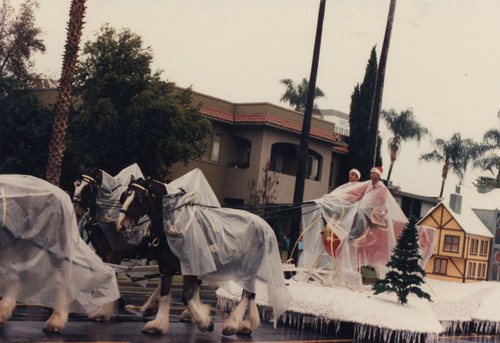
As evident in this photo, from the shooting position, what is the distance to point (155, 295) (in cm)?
1130

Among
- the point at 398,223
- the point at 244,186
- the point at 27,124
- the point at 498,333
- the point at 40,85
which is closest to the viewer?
the point at 398,223

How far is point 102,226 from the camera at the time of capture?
11156 mm

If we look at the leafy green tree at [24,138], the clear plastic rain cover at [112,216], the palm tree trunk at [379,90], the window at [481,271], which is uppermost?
the palm tree trunk at [379,90]

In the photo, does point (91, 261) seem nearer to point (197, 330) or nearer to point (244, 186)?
point (197, 330)

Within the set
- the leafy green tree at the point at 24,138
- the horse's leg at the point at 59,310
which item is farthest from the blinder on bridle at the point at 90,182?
the leafy green tree at the point at 24,138

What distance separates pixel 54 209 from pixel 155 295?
3.03 meters

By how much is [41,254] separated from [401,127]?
60081 millimetres

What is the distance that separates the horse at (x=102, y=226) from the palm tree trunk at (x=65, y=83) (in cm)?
1151

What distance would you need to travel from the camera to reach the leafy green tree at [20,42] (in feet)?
132

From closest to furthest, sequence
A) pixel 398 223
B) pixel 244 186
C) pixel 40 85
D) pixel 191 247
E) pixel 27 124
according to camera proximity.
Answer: pixel 191 247 < pixel 398 223 < pixel 27 124 < pixel 244 186 < pixel 40 85

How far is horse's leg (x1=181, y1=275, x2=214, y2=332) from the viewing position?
1005 centimetres

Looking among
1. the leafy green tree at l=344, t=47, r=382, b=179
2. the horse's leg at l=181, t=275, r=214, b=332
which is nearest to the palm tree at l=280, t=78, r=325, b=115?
the leafy green tree at l=344, t=47, r=382, b=179

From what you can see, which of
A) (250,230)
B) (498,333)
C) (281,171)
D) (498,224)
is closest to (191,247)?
(250,230)

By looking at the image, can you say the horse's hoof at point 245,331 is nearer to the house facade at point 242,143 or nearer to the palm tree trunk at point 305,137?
the palm tree trunk at point 305,137
